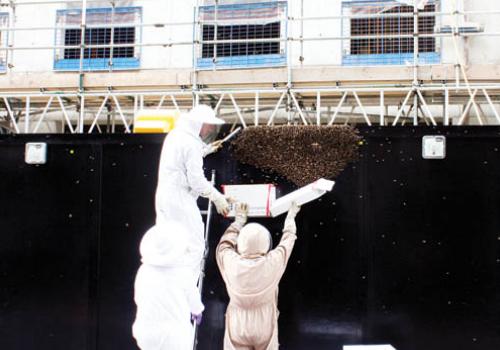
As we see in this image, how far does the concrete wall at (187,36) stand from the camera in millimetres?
10438

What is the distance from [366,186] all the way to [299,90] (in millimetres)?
3257

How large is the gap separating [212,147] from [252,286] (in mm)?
1633

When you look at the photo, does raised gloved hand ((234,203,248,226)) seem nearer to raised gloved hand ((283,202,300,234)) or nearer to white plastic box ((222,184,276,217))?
white plastic box ((222,184,276,217))

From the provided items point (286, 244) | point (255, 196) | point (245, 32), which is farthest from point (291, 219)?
point (245, 32)

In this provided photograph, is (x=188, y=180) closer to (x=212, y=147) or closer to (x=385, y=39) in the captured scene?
(x=212, y=147)

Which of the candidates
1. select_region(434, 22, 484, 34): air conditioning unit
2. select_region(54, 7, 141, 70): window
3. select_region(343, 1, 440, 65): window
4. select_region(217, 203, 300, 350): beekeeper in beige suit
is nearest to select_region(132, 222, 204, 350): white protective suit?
select_region(217, 203, 300, 350): beekeeper in beige suit

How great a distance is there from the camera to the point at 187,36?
37.4 ft

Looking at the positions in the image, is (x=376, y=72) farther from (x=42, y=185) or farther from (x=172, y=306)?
(x=172, y=306)

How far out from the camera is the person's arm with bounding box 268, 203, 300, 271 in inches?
166

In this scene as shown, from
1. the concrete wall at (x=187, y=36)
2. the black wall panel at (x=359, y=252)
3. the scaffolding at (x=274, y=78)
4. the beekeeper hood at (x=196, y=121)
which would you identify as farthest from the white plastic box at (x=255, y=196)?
the concrete wall at (x=187, y=36)

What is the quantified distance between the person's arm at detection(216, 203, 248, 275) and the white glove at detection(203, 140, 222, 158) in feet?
2.18

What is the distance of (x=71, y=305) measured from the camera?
18.4 ft

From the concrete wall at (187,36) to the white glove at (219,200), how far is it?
588 centimetres

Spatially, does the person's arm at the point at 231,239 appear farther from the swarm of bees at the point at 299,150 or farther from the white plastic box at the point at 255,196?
the swarm of bees at the point at 299,150
